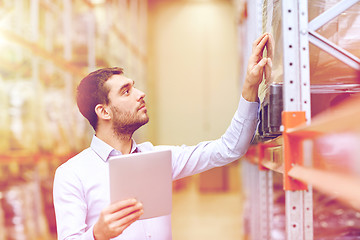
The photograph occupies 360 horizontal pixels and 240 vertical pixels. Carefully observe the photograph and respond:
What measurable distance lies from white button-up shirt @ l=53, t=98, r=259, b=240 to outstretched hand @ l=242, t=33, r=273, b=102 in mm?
67

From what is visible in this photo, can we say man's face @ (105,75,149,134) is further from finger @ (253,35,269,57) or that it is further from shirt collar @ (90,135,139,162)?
finger @ (253,35,269,57)

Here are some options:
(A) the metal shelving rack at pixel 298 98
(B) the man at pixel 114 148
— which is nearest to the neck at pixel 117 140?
(B) the man at pixel 114 148

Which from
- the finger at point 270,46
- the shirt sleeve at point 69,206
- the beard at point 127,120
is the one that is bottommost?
the shirt sleeve at point 69,206

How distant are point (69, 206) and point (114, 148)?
35 centimetres

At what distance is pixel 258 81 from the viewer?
1595 mm

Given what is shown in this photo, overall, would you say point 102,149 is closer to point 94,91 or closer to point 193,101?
point 94,91

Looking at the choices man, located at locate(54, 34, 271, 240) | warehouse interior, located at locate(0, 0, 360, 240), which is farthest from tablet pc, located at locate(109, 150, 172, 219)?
warehouse interior, located at locate(0, 0, 360, 240)

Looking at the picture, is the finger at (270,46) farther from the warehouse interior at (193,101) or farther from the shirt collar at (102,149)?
the shirt collar at (102,149)

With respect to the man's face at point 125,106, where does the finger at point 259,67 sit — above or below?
above

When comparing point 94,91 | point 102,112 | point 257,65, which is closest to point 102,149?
point 102,112

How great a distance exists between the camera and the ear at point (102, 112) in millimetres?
1754

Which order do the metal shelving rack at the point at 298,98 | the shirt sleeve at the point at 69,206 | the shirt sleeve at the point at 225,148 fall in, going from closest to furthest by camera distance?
the metal shelving rack at the point at 298,98 < the shirt sleeve at the point at 69,206 < the shirt sleeve at the point at 225,148

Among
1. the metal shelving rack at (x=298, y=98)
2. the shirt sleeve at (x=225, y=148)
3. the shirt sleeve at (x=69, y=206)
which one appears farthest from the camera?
the shirt sleeve at (x=225, y=148)

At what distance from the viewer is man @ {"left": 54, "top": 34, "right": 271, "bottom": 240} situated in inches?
60.4
